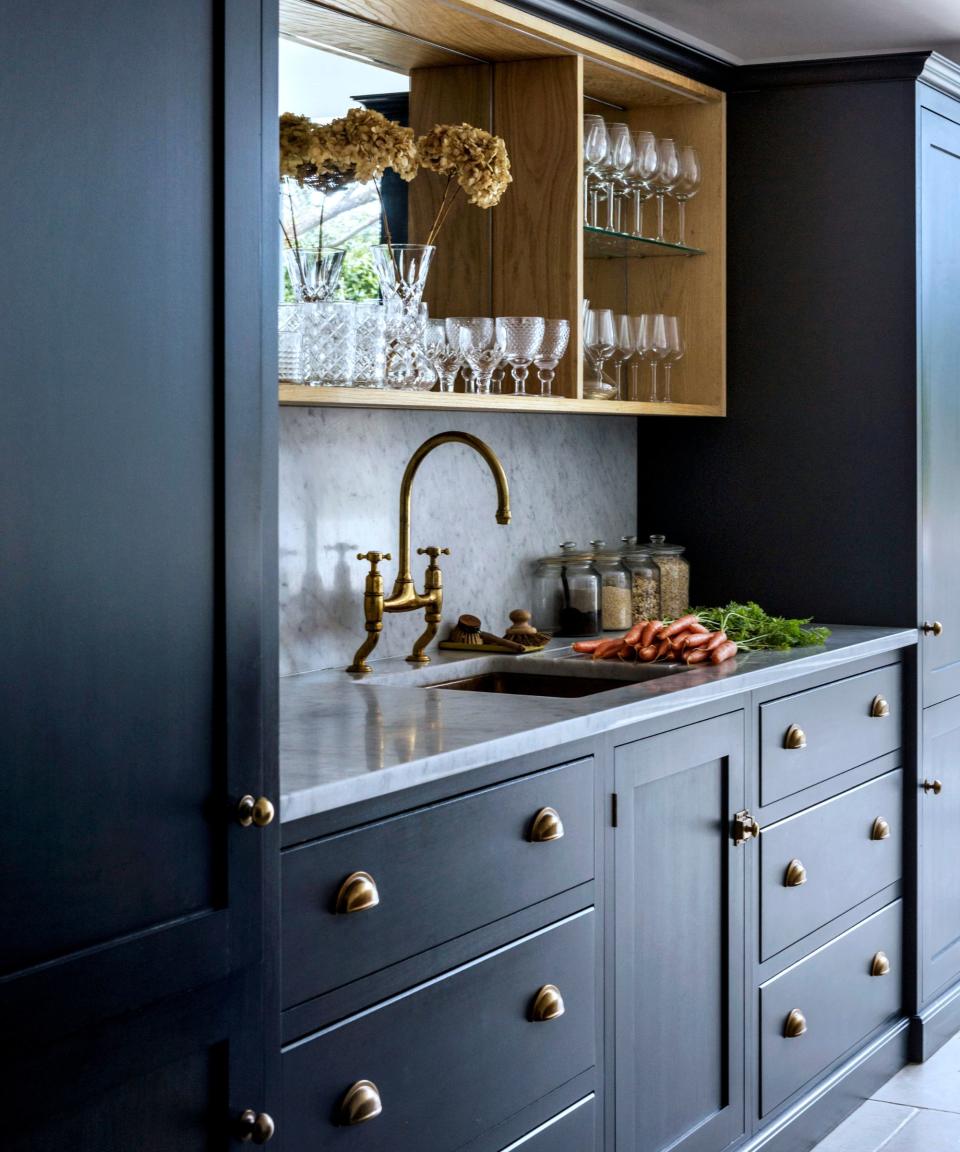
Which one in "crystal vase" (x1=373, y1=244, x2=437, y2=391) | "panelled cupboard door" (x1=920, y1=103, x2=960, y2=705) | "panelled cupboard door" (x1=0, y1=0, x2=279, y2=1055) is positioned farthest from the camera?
"panelled cupboard door" (x1=920, y1=103, x2=960, y2=705)

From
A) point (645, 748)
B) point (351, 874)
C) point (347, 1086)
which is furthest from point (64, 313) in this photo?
point (645, 748)

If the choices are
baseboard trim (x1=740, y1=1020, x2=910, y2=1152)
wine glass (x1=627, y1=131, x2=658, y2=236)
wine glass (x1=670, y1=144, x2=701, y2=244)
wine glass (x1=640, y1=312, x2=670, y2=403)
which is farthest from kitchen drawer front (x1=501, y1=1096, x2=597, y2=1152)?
wine glass (x1=670, y1=144, x2=701, y2=244)

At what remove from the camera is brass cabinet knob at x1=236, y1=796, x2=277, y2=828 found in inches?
62.3

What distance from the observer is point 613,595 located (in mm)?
3439

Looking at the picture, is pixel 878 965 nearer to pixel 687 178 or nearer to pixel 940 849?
pixel 940 849

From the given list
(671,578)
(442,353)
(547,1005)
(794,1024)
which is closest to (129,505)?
(547,1005)

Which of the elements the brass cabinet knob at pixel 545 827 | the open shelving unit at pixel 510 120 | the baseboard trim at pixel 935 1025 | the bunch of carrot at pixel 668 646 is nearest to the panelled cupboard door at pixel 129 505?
the brass cabinet knob at pixel 545 827

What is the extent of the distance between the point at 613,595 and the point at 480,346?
0.82m

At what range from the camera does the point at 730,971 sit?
278 centimetres

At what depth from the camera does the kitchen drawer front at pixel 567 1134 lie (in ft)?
7.16

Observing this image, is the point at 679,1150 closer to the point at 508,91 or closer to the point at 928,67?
the point at 508,91

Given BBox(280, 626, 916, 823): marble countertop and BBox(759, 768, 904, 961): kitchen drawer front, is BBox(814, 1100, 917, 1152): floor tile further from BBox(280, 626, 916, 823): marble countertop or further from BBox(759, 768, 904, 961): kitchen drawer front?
BBox(280, 626, 916, 823): marble countertop

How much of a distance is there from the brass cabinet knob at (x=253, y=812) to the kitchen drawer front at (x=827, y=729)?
146cm

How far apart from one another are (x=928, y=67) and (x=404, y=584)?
1.78m
